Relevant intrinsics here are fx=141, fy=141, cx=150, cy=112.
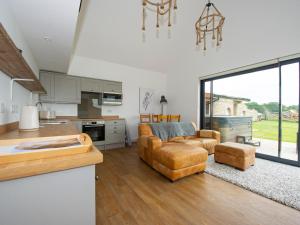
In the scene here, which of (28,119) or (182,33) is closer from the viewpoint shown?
(28,119)

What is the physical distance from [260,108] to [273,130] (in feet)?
1.86

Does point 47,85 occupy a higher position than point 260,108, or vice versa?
point 47,85

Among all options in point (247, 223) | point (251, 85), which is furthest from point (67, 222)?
point (251, 85)

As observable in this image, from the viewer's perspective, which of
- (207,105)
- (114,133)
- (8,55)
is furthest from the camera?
(207,105)

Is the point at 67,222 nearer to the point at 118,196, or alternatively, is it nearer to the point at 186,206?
the point at 118,196

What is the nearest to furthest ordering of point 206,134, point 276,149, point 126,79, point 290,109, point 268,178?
1. point 268,178
2. point 290,109
3. point 276,149
4. point 206,134
5. point 126,79

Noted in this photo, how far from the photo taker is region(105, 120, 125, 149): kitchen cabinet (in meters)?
4.01

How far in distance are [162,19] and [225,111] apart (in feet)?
10.3

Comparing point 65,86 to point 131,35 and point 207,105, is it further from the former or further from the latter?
point 207,105

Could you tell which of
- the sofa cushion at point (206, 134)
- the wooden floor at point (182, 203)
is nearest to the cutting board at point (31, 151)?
the wooden floor at point (182, 203)

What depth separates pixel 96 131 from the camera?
12.6 ft

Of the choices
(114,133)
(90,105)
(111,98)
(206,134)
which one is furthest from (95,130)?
(206,134)

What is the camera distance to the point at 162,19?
3.87m

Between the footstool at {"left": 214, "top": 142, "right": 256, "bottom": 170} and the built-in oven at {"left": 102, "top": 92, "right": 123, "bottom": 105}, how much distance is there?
3.05 m
